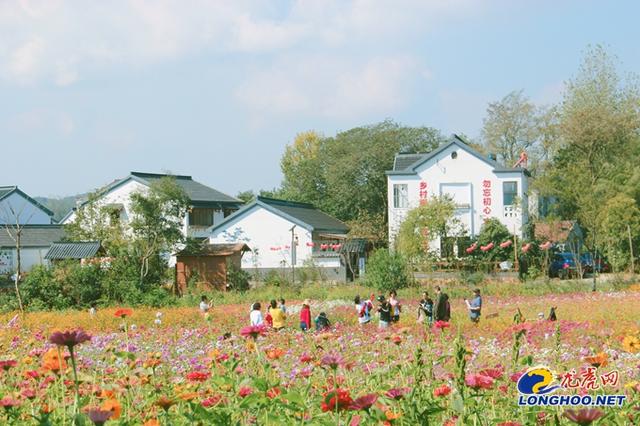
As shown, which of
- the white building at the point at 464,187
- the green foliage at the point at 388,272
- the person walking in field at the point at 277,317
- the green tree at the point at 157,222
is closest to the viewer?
the person walking in field at the point at 277,317

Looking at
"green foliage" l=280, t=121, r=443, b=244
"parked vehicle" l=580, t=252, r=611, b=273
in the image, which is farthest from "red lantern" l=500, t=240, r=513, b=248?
"green foliage" l=280, t=121, r=443, b=244

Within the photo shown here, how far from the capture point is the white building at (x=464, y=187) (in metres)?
37.1

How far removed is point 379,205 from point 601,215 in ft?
61.9

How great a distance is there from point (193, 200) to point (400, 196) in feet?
36.7

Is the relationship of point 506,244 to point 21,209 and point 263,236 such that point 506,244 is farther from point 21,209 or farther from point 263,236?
point 21,209

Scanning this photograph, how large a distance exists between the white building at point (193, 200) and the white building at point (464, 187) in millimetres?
9986

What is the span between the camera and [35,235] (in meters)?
46.2

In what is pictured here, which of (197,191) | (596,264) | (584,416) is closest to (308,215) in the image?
(197,191)

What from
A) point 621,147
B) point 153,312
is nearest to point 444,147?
point 621,147

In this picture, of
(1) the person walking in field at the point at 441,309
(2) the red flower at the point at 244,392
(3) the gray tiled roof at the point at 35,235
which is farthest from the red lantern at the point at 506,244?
(2) the red flower at the point at 244,392

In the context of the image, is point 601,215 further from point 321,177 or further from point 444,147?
point 321,177

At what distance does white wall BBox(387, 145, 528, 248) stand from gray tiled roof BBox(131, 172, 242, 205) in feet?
36.6

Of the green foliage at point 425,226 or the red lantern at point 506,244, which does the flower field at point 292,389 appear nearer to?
the green foliage at point 425,226

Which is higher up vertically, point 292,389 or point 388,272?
point 388,272
